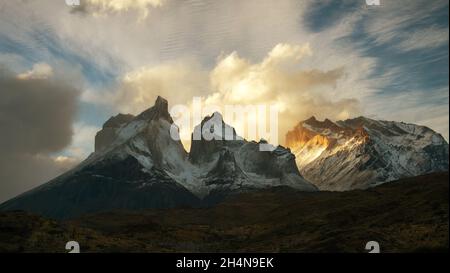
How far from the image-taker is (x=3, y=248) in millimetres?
113250

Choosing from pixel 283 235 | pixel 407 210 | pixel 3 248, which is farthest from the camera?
pixel 283 235

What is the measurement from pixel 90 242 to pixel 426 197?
100 m

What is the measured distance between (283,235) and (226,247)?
70.4 ft
